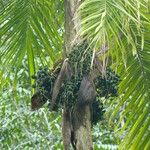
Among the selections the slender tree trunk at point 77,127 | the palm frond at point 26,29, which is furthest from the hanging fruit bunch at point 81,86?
the palm frond at point 26,29

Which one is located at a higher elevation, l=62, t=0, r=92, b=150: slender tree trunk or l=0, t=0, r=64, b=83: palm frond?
l=0, t=0, r=64, b=83: palm frond

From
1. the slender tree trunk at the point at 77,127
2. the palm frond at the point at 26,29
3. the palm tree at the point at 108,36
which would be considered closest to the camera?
the palm tree at the point at 108,36

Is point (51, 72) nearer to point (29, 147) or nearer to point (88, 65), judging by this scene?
point (88, 65)

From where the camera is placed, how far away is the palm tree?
2.24 meters

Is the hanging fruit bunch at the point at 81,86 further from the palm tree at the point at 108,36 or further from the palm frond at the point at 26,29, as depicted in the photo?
the palm frond at the point at 26,29

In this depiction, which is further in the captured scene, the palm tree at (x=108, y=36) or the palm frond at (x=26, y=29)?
the palm frond at (x=26, y=29)

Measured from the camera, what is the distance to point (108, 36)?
221 cm

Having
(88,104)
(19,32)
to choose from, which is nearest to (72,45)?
(88,104)

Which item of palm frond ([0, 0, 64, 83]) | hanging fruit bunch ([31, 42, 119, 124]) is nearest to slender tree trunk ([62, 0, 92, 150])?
hanging fruit bunch ([31, 42, 119, 124])

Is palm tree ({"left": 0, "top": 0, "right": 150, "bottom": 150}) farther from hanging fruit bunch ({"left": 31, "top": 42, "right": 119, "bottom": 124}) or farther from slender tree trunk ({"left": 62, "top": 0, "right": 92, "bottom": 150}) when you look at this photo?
slender tree trunk ({"left": 62, "top": 0, "right": 92, "bottom": 150})

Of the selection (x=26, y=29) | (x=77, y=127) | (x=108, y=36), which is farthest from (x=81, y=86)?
(x=26, y=29)

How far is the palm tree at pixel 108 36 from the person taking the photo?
2236 millimetres

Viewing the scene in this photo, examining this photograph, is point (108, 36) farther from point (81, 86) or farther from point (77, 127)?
point (77, 127)

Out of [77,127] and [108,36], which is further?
[77,127]
